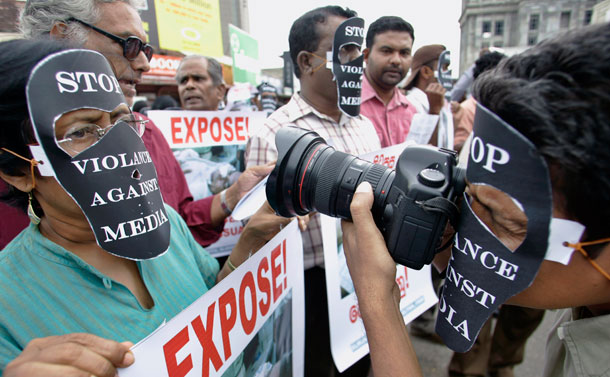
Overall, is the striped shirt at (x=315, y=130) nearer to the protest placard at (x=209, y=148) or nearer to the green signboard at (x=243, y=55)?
the protest placard at (x=209, y=148)

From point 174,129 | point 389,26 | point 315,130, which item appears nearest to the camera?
point 315,130

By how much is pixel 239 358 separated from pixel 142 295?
1.14ft

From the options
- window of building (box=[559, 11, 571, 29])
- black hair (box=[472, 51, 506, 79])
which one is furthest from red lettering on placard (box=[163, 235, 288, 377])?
window of building (box=[559, 11, 571, 29])

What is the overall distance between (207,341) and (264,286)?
31cm

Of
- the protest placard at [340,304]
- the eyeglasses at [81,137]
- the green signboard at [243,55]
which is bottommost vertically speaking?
the protest placard at [340,304]

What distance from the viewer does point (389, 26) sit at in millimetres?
2846

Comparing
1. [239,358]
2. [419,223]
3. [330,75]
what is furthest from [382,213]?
[330,75]

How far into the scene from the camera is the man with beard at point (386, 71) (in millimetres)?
2828

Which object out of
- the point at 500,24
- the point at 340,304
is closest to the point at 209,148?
the point at 340,304

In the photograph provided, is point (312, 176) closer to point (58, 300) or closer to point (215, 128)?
point (58, 300)

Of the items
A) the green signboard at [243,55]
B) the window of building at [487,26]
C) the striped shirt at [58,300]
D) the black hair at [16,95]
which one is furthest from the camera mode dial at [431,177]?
the window of building at [487,26]

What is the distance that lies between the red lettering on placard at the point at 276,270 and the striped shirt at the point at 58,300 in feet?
1.21

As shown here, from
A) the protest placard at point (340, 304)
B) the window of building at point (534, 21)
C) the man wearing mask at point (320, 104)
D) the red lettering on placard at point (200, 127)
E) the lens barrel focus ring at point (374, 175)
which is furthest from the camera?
the window of building at point (534, 21)

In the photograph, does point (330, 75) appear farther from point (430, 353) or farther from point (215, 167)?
point (430, 353)
